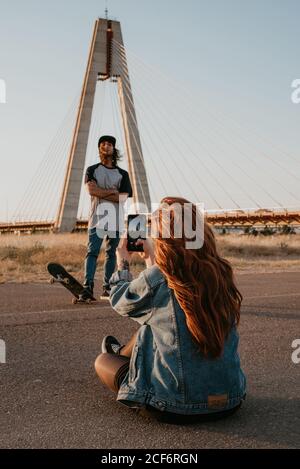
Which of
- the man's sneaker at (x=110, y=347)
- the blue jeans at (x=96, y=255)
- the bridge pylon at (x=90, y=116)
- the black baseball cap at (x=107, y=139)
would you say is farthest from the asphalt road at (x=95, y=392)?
the bridge pylon at (x=90, y=116)

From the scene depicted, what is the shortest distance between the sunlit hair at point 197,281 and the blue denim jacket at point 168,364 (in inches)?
2.3

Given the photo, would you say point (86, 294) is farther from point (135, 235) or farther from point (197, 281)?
point (197, 281)

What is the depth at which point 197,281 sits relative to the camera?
2861 millimetres

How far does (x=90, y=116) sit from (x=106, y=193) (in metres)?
21.0

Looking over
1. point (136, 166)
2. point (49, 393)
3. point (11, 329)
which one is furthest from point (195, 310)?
point (136, 166)

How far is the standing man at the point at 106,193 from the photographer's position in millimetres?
7387

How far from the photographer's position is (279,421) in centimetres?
301

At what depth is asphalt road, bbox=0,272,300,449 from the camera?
273cm

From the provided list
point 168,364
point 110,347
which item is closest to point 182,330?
point 168,364

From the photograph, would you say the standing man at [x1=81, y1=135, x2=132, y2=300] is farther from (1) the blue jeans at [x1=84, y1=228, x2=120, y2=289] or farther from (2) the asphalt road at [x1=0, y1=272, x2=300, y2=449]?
(2) the asphalt road at [x1=0, y1=272, x2=300, y2=449]

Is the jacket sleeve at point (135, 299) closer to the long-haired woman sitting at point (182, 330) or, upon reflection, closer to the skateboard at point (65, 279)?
the long-haired woman sitting at point (182, 330)

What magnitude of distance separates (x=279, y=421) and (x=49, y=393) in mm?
1232

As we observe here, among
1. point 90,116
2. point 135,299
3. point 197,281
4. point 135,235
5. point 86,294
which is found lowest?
point 86,294

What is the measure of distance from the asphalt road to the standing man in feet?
3.18
